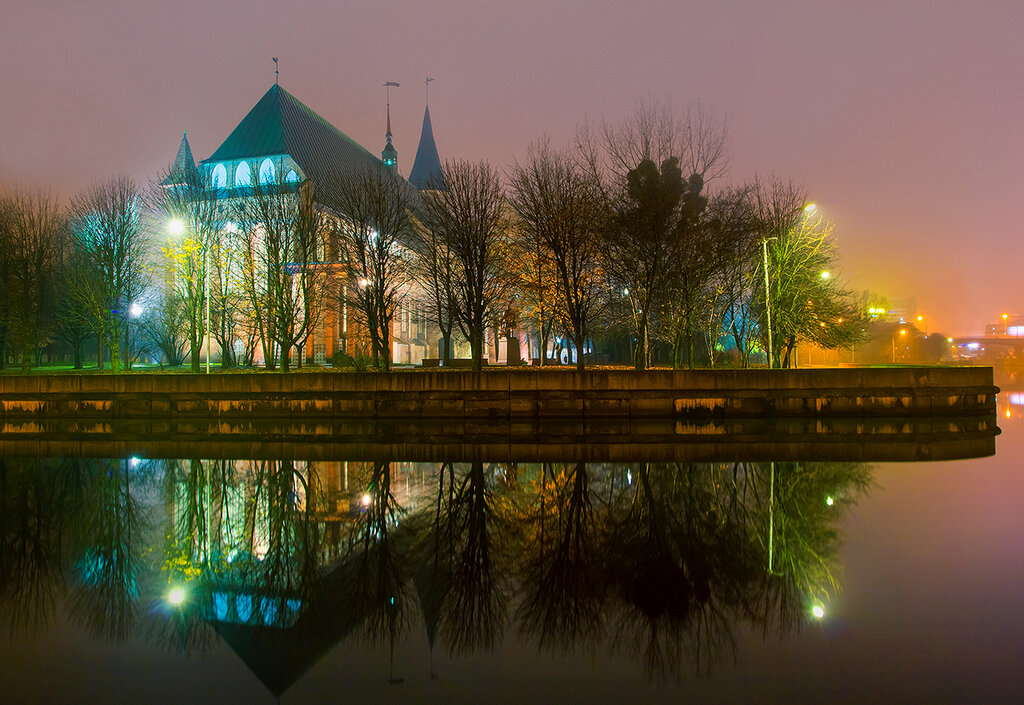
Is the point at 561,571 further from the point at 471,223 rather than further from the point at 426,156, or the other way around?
the point at 426,156

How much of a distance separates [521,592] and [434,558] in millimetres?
1515

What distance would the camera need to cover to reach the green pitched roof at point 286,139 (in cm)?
5084

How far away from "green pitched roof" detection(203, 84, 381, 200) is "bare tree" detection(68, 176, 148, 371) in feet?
48.3

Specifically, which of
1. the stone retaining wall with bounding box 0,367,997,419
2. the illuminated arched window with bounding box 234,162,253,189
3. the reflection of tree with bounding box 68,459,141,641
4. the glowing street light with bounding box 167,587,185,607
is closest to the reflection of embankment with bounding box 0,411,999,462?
the stone retaining wall with bounding box 0,367,997,419

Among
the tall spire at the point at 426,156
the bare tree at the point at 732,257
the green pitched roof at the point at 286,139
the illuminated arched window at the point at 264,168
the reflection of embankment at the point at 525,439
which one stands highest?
the tall spire at the point at 426,156

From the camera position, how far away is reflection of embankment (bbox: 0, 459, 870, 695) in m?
5.30

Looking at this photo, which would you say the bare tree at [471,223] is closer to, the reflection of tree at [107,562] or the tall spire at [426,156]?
the reflection of tree at [107,562]

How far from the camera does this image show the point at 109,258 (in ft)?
114

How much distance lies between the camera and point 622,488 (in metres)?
10.6

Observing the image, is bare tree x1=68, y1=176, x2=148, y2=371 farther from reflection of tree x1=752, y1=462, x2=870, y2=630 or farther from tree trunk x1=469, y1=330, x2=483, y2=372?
reflection of tree x1=752, y1=462, x2=870, y2=630

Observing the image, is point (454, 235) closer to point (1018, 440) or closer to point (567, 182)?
point (567, 182)

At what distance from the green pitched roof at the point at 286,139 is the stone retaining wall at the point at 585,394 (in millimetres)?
28821

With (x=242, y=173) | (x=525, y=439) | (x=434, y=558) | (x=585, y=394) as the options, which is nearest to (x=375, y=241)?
(x=585, y=394)

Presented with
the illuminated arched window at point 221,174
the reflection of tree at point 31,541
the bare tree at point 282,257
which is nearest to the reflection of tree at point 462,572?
the reflection of tree at point 31,541
